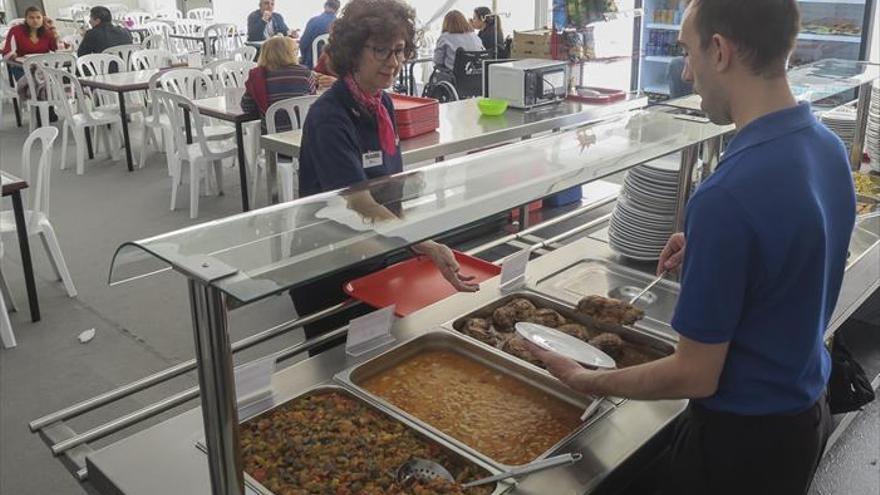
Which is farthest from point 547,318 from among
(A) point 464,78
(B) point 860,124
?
(A) point 464,78

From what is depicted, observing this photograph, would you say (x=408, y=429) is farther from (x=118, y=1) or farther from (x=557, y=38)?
(x=118, y=1)

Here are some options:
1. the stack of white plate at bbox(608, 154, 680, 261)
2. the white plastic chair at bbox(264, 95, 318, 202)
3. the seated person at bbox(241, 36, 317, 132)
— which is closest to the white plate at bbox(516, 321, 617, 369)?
the stack of white plate at bbox(608, 154, 680, 261)

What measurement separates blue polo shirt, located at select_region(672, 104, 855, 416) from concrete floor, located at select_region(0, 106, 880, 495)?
1.46m

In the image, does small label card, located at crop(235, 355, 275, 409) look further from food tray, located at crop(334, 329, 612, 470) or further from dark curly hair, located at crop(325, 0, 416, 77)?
dark curly hair, located at crop(325, 0, 416, 77)

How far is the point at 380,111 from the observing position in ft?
6.27

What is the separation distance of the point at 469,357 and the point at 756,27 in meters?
0.87

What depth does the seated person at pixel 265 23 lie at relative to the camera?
9.51 m

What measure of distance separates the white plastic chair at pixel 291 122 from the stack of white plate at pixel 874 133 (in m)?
2.87

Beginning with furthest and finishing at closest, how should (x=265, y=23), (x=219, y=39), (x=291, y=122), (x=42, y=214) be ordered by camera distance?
(x=219, y=39)
(x=265, y=23)
(x=291, y=122)
(x=42, y=214)

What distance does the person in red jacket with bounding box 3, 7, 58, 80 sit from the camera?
7.66 meters

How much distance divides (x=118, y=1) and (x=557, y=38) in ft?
43.1

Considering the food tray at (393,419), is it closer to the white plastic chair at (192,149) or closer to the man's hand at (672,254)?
the man's hand at (672,254)

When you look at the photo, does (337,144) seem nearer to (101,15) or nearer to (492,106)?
(492,106)

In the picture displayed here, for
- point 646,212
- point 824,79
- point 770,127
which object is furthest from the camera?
point 824,79
